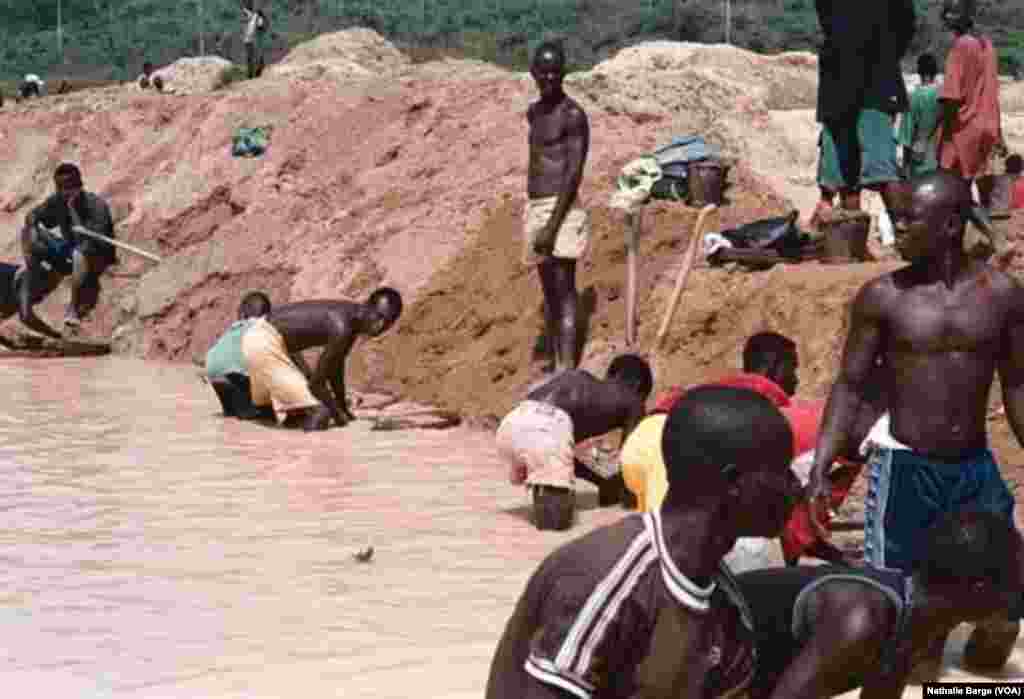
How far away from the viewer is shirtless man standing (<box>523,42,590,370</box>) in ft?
39.9

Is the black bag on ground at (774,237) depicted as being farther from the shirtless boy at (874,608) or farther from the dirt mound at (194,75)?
the dirt mound at (194,75)

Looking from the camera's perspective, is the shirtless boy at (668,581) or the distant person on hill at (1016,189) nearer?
the shirtless boy at (668,581)

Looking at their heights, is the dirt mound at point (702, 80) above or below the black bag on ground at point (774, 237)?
below

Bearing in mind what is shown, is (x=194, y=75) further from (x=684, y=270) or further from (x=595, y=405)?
(x=595, y=405)

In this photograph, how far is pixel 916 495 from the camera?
235 inches

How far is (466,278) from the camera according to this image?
579 inches

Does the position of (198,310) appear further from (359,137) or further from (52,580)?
(52,580)

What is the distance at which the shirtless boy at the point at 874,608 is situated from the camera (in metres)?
4.34

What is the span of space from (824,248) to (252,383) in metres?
3.30

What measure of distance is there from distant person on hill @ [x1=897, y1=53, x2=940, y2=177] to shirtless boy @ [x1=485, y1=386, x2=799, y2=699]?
12.4 meters

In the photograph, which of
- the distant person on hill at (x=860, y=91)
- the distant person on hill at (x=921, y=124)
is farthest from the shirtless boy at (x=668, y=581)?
the distant person on hill at (x=921, y=124)

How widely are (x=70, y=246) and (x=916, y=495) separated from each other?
12897mm

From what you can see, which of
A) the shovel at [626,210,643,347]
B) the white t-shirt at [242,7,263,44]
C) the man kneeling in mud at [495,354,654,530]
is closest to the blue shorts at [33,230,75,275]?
the shovel at [626,210,643,347]

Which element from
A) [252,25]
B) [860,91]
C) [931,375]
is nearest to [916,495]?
[931,375]
